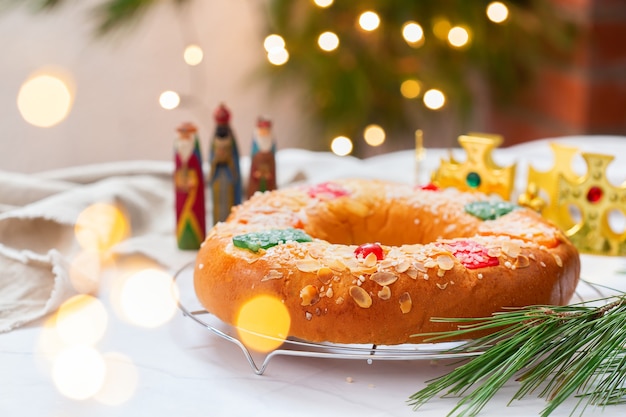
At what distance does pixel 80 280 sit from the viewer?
1376 mm

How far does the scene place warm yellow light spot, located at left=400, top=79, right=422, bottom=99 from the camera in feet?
8.73

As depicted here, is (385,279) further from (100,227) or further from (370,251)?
(100,227)

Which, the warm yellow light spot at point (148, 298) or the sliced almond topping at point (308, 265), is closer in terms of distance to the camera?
the sliced almond topping at point (308, 265)

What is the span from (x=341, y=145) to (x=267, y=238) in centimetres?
150

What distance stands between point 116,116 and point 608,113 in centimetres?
169

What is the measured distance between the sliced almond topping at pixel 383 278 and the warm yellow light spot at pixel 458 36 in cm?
147

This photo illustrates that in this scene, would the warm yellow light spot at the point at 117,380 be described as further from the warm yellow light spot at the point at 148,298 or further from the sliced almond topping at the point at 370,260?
the sliced almond topping at the point at 370,260

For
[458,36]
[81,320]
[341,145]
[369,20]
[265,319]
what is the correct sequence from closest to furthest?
[265,319] → [81,320] → [369,20] → [458,36] → [341,145]

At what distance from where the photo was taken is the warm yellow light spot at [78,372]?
1037 millimetres

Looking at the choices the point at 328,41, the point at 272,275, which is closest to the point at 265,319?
the point at 272,275

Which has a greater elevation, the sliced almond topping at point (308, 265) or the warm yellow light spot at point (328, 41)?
the warm yellow light spot at point (328, 41)

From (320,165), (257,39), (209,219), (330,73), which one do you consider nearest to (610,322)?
(209,219)

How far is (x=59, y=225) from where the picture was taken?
1552 mm

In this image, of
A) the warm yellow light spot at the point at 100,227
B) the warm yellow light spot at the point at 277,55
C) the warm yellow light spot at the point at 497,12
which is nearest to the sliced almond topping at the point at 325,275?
the warm yellow light spot at the point at 100,227
